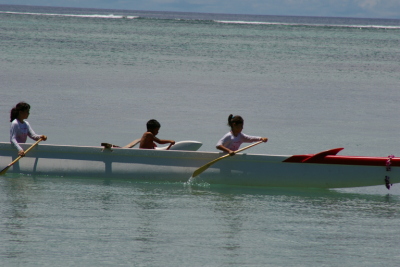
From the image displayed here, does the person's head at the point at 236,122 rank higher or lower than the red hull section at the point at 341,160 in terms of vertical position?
higher

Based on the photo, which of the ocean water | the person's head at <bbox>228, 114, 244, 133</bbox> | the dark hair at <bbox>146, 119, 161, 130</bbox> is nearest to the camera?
the ocean water

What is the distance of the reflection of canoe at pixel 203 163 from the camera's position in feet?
30.3

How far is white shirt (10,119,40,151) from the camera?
999 centimetres

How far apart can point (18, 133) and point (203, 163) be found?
118 inches

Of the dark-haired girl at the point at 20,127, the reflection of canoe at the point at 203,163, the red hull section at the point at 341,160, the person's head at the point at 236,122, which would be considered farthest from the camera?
the dark-haired girl at the point at 20,127

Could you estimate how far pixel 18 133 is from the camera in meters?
10.1

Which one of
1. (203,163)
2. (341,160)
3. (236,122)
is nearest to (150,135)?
(203,163)

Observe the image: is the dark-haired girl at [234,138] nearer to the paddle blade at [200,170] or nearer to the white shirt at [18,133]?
the paddle blade at [200,170]

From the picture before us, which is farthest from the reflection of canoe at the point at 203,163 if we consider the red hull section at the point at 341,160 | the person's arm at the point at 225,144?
the person's arm at the point at 225,144

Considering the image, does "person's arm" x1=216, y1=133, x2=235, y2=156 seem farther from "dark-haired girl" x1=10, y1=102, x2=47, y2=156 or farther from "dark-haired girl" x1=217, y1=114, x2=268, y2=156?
"dark-haired girl" x1=10, y1=102, x2=47, y2=156

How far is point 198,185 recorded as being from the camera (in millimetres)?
9844

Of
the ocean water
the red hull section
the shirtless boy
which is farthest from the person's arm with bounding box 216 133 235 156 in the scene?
the shirtless boy

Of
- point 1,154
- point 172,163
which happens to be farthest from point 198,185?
point 1,154

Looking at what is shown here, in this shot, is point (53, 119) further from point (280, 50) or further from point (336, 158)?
point (280, 50)
